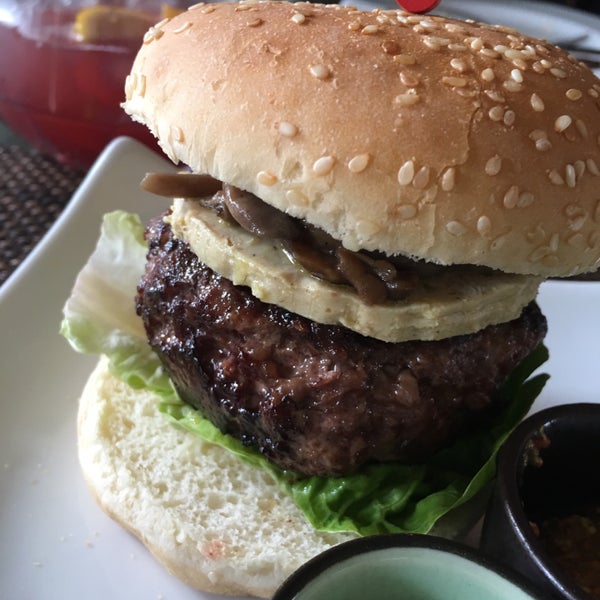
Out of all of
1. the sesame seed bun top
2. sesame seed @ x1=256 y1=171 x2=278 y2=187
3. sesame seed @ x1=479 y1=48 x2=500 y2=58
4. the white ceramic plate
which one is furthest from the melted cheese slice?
the white ceramic plate

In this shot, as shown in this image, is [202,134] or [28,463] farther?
[28,463]

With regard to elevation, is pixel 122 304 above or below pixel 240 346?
below

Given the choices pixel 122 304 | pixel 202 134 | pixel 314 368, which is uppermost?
pixel 202 134

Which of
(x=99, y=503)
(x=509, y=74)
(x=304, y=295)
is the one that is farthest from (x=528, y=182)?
(x=99, y=503)

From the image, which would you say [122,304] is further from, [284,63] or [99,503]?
[284,63]

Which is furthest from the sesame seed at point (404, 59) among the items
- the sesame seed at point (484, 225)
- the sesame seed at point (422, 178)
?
the sesame seed at point (484, 225)

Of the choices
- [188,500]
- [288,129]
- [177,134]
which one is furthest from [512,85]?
[188,500]

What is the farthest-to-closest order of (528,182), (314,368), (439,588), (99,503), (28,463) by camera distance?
1. (28,463)
2. (99,503)
3. (314,368)
4. (528,182)
5. (439,588)

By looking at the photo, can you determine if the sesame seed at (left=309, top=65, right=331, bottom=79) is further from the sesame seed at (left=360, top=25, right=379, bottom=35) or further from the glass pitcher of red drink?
the glass pitcher of red drink

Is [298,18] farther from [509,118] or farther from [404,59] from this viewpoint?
[509,118]
